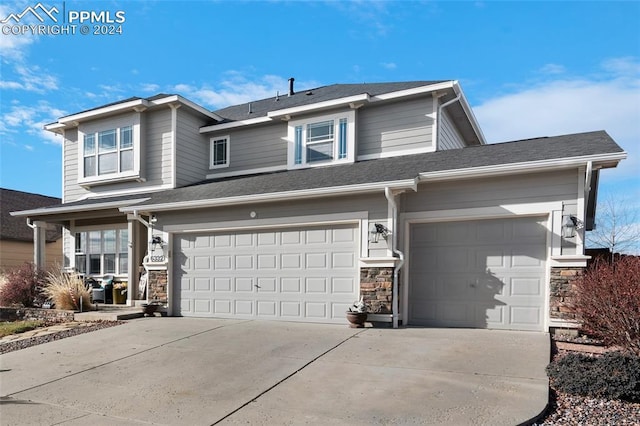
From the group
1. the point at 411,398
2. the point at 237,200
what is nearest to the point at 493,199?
the point at 411,398

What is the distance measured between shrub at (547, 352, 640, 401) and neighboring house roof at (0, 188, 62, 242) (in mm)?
21203

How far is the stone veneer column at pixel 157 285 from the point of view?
1081cm

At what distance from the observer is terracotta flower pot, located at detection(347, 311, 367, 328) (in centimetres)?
825

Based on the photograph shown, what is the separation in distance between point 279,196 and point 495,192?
449 cm

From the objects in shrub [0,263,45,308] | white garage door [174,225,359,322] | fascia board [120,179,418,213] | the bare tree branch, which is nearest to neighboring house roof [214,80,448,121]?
fascia board [120,179,418,213]

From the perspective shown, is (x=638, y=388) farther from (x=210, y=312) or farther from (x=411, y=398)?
(x=210, y=312)

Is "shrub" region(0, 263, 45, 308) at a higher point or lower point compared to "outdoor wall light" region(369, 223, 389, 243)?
lower

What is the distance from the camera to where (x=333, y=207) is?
29.8ft

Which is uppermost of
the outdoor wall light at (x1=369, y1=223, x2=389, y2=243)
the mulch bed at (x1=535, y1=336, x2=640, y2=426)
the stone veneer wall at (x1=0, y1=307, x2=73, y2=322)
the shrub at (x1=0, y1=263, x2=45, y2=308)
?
the outdoor wall light at (x1=369, y1=223, x2=389, y2=243)

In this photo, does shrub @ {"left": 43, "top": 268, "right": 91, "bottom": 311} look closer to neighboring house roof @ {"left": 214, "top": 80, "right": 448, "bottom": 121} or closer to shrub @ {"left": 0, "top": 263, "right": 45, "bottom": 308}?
shrub @ {"left": 0, "top": 263, "right": 45, "bottom": 308}

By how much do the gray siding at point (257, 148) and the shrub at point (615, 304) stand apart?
8.44 metres

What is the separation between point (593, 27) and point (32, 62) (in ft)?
42.8

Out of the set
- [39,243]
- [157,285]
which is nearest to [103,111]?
[39,243]

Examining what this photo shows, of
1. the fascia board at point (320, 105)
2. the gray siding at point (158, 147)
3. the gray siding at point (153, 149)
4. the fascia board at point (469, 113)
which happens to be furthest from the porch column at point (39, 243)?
the fascia board at point (469, 113)
